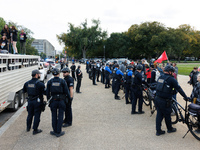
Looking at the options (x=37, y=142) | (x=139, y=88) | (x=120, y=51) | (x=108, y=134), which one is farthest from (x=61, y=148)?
(x=120, y=51)

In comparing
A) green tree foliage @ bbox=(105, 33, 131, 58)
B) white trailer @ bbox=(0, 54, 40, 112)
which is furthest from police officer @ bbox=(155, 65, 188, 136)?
green tree foliage @ bbox=(105, 33, 131, 58)

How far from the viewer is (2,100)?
5.95 meters

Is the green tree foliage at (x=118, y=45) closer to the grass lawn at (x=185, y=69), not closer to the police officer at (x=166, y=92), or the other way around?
the grass lawn at (x=185, y=69)

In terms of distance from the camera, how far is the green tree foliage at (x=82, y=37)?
2202 inches

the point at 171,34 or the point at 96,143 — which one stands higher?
the point at 171,34

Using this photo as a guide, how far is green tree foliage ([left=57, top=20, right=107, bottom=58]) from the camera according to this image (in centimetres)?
5594

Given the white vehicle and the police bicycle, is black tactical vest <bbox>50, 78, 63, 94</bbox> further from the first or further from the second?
the white vehicle

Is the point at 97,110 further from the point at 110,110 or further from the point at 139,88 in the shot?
the point at 139,88

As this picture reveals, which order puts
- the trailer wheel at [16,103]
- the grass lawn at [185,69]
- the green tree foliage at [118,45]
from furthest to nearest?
the green tree foliage at [118,45]
the grass lawn at [185,69]
the trailer wheel at [16,103]

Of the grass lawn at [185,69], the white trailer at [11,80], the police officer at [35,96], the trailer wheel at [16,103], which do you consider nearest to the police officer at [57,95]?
the police officer at [35,96]

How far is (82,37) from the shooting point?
56750 mm

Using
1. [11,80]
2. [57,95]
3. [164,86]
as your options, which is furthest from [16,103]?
[164,86]

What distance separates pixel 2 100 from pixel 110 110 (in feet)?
12.6

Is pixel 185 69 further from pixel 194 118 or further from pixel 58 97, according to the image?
pixel 58 97
